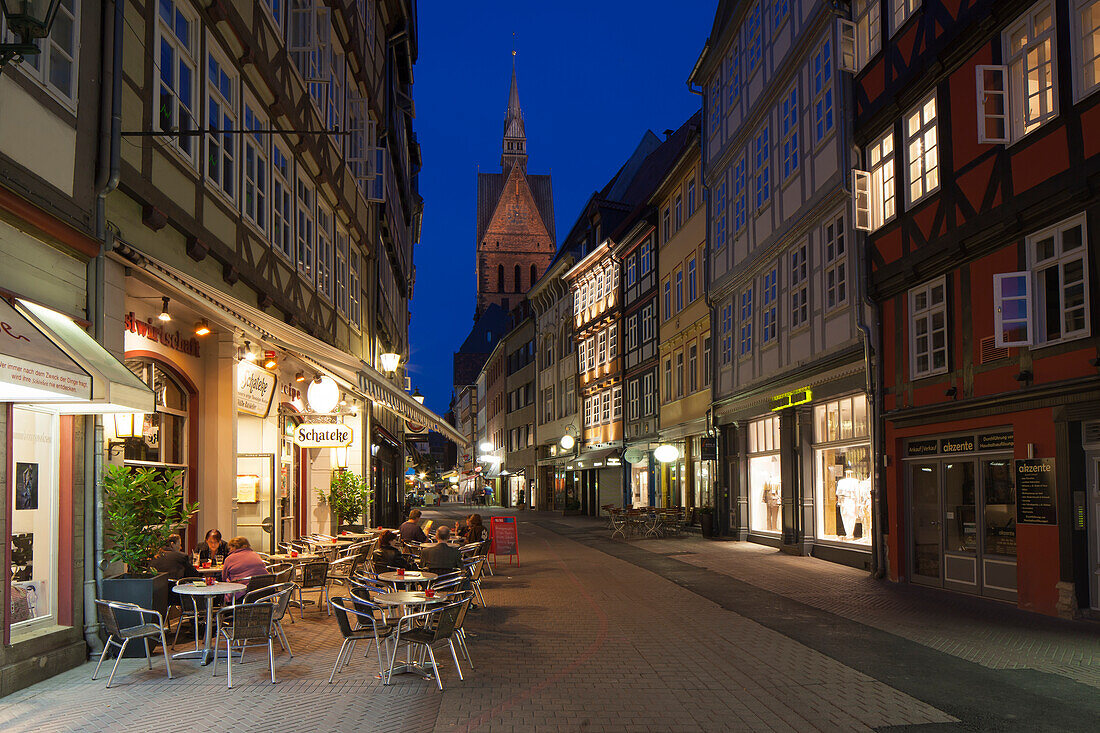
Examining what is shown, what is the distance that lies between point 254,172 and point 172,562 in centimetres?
713

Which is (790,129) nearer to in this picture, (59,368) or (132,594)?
(132,594)

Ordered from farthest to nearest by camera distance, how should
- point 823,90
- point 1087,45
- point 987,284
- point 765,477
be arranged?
point 765,477 → point 823,90 → point 987,284 → point 1087,45

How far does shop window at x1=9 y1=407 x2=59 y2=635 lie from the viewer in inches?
328

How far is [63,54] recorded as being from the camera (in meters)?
8.75

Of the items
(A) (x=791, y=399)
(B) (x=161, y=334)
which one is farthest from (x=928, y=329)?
(B) (x=161, y=334)

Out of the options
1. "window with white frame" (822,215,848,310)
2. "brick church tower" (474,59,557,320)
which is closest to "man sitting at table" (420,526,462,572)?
"window with white frame" (822,215,848,310)

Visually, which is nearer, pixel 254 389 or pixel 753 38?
pixel 254 389

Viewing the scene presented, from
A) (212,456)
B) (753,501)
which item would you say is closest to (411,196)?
(753,501)

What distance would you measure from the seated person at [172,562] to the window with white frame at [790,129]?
16072 millimetres

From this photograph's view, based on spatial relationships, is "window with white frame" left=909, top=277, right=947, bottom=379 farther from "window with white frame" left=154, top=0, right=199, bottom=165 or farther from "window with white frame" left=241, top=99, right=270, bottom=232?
"window with white frame" left=154, top=0, right=199, bottom=165

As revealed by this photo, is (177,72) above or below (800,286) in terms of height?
above

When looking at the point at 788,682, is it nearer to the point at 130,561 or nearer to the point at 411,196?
the point at 130,561

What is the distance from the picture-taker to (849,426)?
62.4ft

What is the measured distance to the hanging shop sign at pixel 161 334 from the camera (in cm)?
1064
